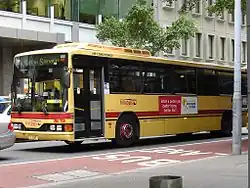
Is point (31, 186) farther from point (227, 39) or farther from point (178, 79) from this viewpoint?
point (227, 39)

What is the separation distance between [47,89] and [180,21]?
14220mm

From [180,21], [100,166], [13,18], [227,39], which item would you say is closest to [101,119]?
[100,166]

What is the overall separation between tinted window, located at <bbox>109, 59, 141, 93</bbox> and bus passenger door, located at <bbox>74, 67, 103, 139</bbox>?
1.76 feet

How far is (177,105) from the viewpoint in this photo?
20250mm

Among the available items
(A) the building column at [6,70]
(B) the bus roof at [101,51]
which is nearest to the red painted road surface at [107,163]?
(B) the bus roof at [101,51]

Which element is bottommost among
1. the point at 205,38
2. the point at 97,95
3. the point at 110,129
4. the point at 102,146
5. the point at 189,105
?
the point at 102,146

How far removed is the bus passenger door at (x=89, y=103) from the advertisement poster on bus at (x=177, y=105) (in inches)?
128

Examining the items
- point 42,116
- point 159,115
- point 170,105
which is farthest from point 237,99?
point 42,116

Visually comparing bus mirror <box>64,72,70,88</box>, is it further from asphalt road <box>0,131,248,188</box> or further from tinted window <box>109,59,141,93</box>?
asphalt road <box>0,131,248,188</box>

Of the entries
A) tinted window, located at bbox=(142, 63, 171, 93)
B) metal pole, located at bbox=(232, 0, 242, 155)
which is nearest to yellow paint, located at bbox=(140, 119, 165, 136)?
tinted window, located at bbox=(142, 63, 171, 93)

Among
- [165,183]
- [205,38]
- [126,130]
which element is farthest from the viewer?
[205,38]

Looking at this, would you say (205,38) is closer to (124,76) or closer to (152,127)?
(152,127)

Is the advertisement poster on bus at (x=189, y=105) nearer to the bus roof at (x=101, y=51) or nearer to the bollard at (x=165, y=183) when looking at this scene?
the bus roof at (x=101, y=51)

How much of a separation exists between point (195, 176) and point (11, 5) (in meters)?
23.2
